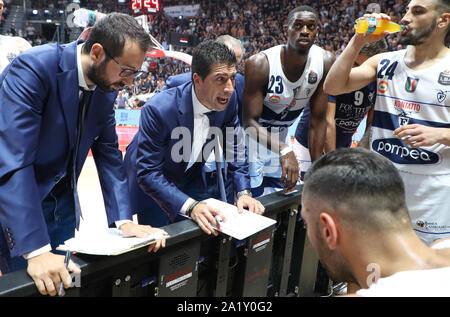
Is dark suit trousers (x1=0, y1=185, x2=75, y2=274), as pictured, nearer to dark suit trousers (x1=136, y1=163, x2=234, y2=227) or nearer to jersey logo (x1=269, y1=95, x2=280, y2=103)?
dark suit trousers (x1=136, y1=163, x2=234, y2=227)

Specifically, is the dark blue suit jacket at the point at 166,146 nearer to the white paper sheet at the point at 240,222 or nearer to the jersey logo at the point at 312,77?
the white paper sheet at the point at 240,222

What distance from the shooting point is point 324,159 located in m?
1.22

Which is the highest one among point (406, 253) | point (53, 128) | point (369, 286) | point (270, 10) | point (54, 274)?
point (270, 10)

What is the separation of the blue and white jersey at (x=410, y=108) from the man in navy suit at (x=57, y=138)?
1352mm

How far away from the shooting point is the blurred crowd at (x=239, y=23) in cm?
1416

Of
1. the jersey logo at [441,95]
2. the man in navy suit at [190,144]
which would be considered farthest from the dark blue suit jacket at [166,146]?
the jersey logo at [441,95]

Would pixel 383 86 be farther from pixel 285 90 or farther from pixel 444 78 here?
pixel 285 90

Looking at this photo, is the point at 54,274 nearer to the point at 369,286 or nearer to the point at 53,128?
the point at 53,128

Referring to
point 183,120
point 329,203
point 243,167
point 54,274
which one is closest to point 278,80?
point 243,167

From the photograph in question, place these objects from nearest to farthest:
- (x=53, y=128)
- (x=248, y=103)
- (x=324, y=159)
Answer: (x=324, y=159) < (x=53, y=128) < (x=248, y=103)

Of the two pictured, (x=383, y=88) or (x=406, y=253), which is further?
(x=383, y=88)

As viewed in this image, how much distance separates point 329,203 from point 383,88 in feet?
4.49

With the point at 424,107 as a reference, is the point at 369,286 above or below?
below
